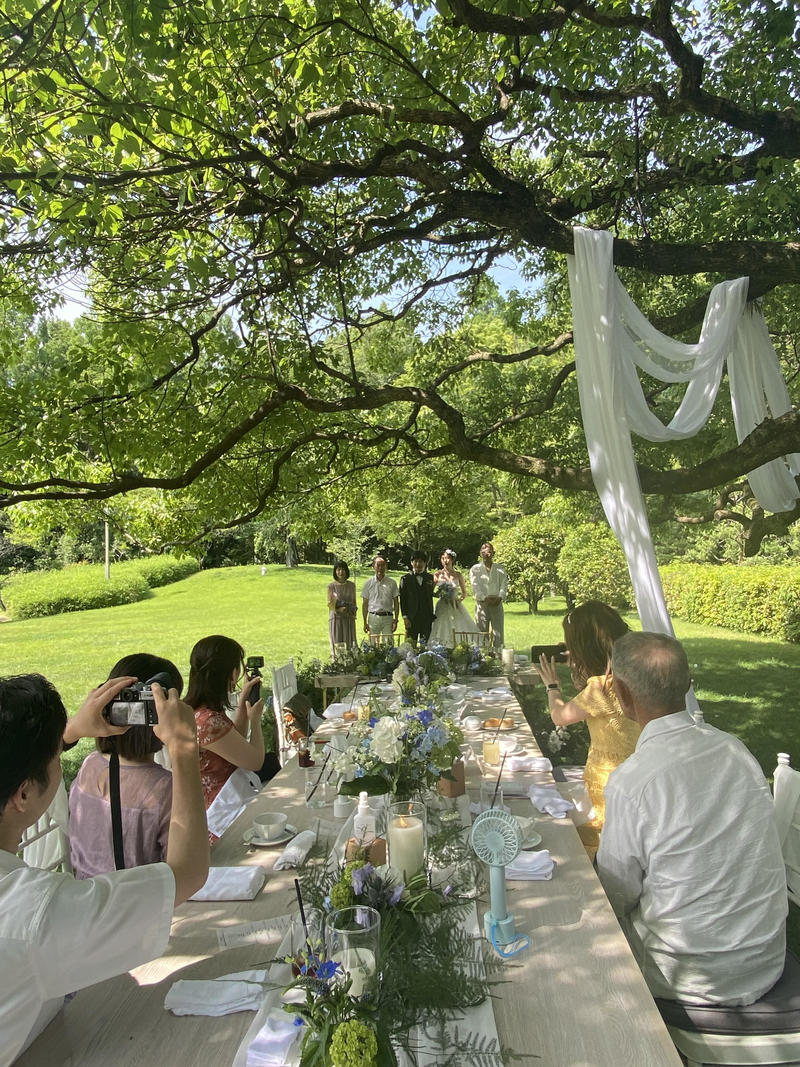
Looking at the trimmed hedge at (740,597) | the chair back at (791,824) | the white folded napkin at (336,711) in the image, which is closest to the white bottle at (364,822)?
the chair back at (791,824)

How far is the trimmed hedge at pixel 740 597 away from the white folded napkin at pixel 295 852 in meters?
13.5

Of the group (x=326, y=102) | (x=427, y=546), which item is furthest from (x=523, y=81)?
(x=427, y=546)

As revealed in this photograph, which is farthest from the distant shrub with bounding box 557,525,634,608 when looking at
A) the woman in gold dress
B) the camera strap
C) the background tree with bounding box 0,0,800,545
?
the camera strap

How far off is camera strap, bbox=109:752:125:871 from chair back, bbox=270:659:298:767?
280 centimetres

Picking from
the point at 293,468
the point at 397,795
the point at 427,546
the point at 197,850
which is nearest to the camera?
the point at 197,850

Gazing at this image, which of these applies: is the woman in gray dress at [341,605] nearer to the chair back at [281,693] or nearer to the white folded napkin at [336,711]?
the chair back at [281,693]

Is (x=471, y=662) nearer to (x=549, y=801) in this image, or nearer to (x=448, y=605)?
(x=549, y=801)

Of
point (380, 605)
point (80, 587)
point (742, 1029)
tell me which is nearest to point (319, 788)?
point (742, 1029)

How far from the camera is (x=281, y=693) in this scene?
5945 mm

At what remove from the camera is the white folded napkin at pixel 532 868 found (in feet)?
8.02

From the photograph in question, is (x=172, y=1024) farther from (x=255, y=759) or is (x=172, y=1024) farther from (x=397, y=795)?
(x=255, y=759)

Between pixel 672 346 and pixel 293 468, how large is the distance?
4589mm

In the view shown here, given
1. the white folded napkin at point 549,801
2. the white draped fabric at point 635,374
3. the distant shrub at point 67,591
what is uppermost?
the white draped fabric at point 635,374

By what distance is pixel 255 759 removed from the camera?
11.5ft
